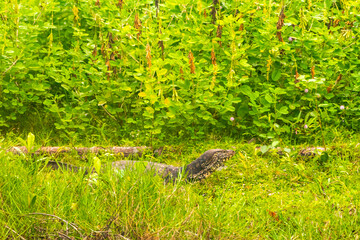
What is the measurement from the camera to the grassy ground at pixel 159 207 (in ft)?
8.13

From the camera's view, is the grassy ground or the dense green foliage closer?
the grassy ground

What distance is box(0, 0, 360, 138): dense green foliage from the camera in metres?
4.41

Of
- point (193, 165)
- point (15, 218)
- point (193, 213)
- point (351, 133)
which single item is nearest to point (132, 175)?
point (193, 213)

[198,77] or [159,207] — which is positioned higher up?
→ [198,77]

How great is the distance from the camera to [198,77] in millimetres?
4324

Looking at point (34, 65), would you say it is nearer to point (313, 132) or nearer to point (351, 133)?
point (313, 132)

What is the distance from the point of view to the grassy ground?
2.48 meters

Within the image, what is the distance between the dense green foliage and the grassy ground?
3.21 ft

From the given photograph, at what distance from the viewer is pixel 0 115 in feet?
16.0

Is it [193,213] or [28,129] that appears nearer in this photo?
[193,213]

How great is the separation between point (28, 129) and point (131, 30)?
1.78m

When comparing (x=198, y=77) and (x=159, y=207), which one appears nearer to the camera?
(x=159, y=207)

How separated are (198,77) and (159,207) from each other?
1.98 meters

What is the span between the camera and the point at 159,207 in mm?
2682
